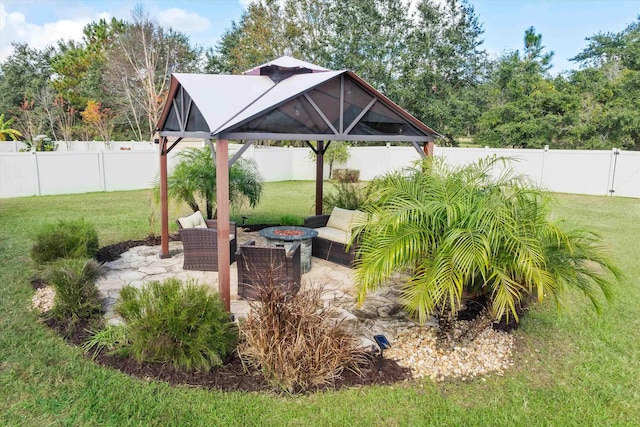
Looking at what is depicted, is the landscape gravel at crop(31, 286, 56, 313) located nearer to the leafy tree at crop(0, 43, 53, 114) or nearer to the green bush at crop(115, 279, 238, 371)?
the green bush at crop(115, 279, 238, 371)

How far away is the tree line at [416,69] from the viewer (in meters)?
19.8

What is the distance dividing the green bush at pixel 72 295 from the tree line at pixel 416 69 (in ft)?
66.2

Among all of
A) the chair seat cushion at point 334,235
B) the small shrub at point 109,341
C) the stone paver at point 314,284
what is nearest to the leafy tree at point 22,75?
the stone paver at point 314,284

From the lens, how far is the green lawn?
3264 mm

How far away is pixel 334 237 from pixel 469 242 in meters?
3.57

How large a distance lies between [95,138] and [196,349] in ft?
106

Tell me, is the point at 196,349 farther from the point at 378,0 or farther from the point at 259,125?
the point at 378,0

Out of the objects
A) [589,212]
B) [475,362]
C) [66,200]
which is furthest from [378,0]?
[475,362]

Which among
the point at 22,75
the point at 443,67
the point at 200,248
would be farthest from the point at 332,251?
the point at 22,75

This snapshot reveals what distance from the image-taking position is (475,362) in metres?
4.13

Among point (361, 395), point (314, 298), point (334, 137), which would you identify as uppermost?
point (334, 137)

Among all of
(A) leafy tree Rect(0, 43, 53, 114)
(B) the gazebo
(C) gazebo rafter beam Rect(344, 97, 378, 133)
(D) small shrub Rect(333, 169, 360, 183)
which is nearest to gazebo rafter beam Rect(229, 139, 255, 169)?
(B) the gazebo

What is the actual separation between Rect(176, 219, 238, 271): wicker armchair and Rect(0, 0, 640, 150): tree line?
18340 millimetres

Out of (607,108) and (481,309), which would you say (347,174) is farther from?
(481,309)
